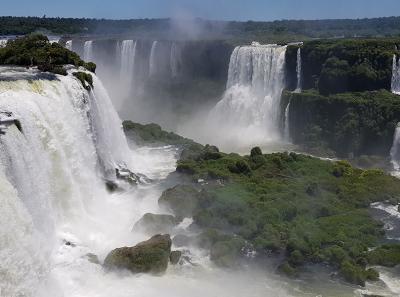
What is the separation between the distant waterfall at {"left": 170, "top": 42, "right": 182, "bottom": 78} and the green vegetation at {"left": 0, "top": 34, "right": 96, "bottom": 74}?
21.4 meters

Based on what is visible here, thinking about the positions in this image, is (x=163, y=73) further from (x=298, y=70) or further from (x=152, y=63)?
(x=298, y=70)

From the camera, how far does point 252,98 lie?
4003cm

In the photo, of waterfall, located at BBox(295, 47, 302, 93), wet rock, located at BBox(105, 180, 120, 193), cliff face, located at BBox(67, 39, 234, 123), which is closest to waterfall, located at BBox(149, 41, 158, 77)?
cliff face, located at BBox(67, 39, 234, 123)

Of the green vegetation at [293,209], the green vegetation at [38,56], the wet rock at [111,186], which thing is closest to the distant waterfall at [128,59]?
the green vegetation at [38,56]

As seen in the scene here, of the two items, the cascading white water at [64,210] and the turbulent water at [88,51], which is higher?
the turbulent water at [88,51]

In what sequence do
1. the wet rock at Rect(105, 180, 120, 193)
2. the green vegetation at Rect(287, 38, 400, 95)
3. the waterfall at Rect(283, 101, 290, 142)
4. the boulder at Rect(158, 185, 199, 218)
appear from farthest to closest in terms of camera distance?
the waterfall at Rect(283, 101, 290, 142) → the green vegetation at Rect(287, 38, 400, 95) → the wet rock at Rect(105, 180, 120, 193) → the boulder at Rect(158, 185, 199, 218)

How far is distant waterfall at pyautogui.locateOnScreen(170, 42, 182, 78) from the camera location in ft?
159

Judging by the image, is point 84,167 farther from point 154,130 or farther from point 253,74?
point 253,74

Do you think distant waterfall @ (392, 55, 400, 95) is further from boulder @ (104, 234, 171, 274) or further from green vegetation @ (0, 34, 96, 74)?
boulder @ (104, 234, 171, 274)

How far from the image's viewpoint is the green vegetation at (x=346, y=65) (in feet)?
117

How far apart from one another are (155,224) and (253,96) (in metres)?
22.2

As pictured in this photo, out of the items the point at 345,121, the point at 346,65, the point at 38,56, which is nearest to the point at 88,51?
the point at 346,65

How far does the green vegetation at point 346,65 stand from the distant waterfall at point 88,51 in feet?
66.9

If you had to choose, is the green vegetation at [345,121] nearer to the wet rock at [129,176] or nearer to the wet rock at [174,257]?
the wet rock at [129,176]
